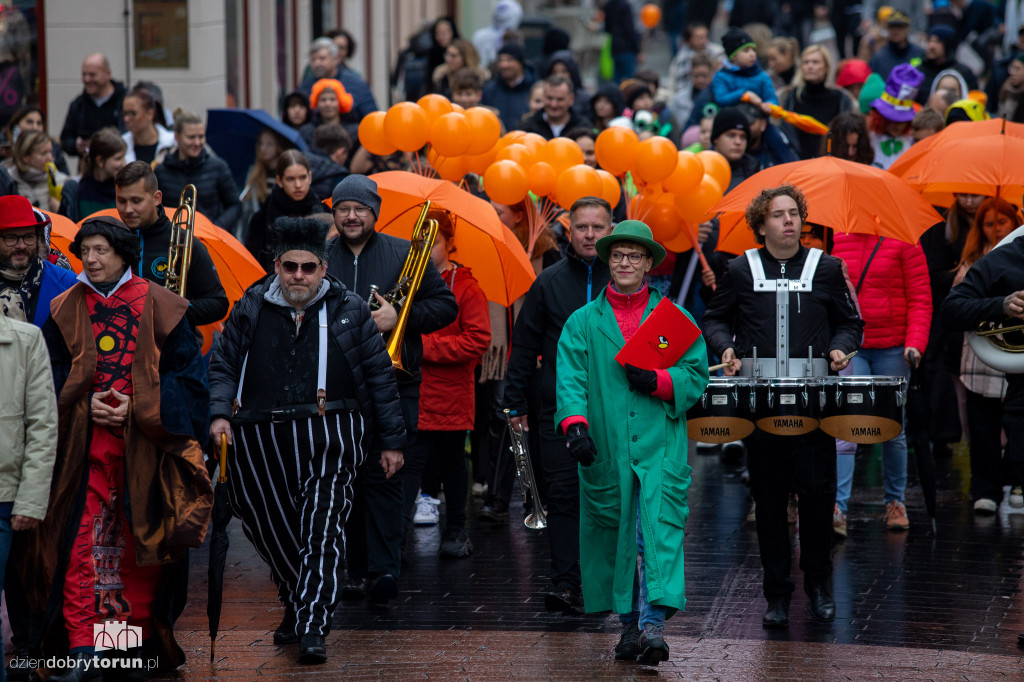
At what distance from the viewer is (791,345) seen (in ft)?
25.6

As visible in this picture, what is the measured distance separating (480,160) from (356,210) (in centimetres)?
249

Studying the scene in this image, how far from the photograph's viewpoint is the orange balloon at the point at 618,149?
10.5m

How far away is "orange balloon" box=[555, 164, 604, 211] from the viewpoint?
32.8 feet

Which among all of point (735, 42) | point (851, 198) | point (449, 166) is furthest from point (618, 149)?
point (735, 42)

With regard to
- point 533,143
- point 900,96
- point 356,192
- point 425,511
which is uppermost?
point 900,96

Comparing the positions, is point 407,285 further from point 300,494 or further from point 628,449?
point 628,449

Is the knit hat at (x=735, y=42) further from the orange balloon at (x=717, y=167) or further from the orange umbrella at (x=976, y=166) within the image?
the orange umbrella at (x=976, y=166)

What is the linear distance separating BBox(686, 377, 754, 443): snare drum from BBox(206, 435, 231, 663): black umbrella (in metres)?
2.19

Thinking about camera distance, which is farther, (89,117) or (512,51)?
(512,51)

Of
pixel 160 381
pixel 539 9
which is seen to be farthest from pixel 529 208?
pixel 539 9

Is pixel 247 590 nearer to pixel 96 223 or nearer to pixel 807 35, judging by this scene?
pixel 96 223

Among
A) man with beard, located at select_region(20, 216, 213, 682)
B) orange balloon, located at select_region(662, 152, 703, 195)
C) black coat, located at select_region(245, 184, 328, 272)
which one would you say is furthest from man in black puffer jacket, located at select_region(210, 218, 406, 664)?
orange balloon, located at select_region(662, 152, 703, 195)

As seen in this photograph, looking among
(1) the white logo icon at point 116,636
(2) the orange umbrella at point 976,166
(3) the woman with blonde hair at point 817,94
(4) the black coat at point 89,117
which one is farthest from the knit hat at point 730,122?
(1) the white logo icon at point 116,636

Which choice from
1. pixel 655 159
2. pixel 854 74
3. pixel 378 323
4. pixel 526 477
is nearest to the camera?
pixel 378 323
